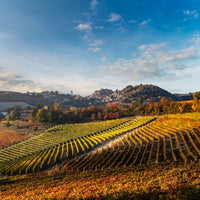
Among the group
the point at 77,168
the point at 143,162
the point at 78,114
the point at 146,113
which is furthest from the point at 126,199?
the point at 78,114

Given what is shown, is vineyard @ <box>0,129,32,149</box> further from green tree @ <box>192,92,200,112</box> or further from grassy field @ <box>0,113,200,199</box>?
green tree @ <box>192,92,200,112</box>

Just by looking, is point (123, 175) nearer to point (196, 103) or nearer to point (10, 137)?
point (196, 103)

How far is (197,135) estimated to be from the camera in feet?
94.8

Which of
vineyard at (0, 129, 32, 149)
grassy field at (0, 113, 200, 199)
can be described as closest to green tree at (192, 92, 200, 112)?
grassy field at (0, 113, 200, 199)

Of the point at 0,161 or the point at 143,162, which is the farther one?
the point at 0,161

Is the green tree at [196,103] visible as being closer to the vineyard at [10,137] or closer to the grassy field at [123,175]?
the grassy field at [123,175]

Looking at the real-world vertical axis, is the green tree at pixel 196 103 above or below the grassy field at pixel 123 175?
above

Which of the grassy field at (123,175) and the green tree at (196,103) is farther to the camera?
the green tree at (196,103)

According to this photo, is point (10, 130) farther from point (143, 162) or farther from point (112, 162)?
point (143, 162)

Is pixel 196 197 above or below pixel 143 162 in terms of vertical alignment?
above

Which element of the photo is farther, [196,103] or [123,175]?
[196,103]

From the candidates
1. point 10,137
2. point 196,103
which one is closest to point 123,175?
point 196,103

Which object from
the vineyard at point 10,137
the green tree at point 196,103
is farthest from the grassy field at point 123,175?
the green tree at point 196,103

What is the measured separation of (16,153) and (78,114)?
175 ft
